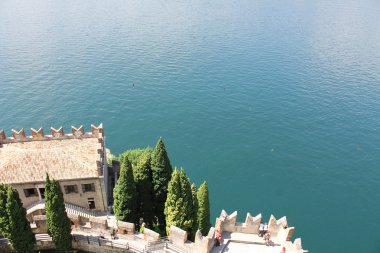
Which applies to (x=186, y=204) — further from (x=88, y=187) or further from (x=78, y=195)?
(x=78, y=195)

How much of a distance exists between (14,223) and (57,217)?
4.00m

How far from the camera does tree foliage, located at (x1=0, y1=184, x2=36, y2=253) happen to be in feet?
107

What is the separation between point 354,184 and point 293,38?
287ft

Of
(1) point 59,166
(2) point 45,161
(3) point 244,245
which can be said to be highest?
(2) point 45,161

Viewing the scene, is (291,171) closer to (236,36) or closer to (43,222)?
(43,222)

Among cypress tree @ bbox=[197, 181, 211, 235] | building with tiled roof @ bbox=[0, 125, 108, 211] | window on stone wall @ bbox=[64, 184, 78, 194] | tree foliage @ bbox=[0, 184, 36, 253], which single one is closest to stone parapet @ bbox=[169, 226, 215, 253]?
cypress tree @ bbox=[197, 181, 211, 235]

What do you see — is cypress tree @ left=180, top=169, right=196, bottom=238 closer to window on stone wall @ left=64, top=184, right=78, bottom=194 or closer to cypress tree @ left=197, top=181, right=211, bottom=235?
cypress tree @ left=197, top=181, right=211, bottom=235

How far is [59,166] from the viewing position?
4681 centimetres

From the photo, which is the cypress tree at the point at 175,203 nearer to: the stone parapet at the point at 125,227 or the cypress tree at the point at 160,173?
the stone parapet at the point at 125,227

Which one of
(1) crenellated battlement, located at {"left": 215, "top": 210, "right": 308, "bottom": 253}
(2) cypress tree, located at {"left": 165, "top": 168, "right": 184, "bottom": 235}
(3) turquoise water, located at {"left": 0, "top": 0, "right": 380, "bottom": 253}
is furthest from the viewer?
(3) turquoise water, located at {"left": 0, "top": 0, "right": 380, "bottom": 253}

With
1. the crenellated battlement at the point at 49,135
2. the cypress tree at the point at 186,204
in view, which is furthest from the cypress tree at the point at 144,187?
the crenellated battlement at the point at 49,135

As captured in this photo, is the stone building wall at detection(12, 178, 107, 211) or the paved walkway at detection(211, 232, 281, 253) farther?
the stone building wall at detection(12, 178, 107, 211)

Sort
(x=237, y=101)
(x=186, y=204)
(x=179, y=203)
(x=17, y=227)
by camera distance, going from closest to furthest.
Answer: (x=17, y=227) → (x=179, y=203) → (x=186, y=204) → (x=237, y=101)

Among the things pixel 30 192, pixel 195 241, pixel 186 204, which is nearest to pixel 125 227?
pixel 186 204
